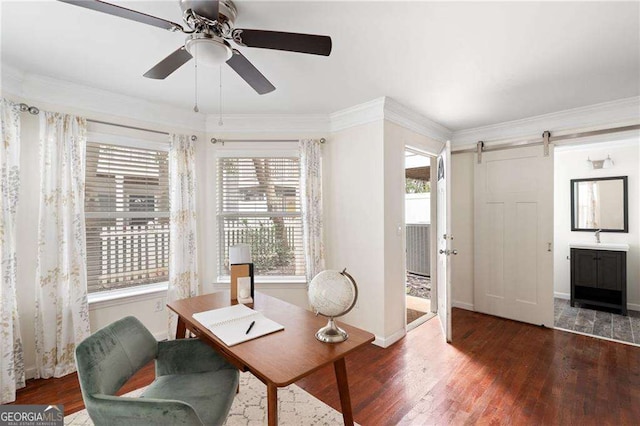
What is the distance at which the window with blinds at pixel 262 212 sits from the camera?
3.50 meters

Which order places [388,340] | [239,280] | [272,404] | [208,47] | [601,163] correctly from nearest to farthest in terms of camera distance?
1. [272,404]
2. [208,47]
3. [239,280]
4. [388,340]
5. [601,163]

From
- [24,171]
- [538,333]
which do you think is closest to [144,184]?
[24,171]

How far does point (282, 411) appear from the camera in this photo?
208cm

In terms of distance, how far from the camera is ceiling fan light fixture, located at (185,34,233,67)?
1.42 meters

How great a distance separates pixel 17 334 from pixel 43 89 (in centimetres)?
195

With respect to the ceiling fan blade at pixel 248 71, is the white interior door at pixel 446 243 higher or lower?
lower

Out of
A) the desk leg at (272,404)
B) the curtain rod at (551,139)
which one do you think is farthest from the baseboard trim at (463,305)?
the desk leg at (272,404)

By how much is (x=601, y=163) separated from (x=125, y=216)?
19.6 ft

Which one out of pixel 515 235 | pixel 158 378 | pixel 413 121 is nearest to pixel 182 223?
pixel 158 378

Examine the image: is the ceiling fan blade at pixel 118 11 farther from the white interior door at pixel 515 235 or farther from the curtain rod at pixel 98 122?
the white interior door at pixel 515 235

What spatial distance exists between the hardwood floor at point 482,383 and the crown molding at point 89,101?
2.30 meters

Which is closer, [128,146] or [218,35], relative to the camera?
[218,35]

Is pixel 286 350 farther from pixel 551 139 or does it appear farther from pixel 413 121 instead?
pixel 551 139

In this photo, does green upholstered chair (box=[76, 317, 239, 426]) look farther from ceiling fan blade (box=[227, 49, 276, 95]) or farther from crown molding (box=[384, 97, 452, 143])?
crown molding (box=[384, 97, 452, 143])
